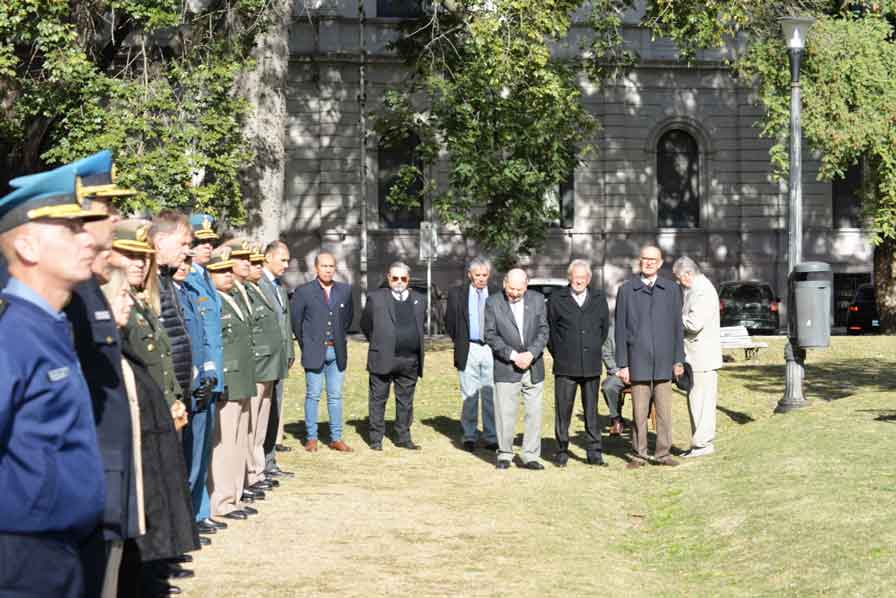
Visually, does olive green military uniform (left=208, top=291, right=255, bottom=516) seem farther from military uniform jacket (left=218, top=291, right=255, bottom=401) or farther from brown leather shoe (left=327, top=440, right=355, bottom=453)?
brown leather shoe (left=327, top=440, right=355, bottom=453)

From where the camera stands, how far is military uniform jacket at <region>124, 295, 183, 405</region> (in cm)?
816

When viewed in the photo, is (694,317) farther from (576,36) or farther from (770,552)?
(576,36)

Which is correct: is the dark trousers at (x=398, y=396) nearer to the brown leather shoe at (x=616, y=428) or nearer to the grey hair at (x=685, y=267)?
the brown leather shoe at (x=616, y=428)

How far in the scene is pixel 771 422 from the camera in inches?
686

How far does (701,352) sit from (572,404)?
58.3 inches

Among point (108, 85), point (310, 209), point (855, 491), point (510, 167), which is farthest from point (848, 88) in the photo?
point (855, 491)

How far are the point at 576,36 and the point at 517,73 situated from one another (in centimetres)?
1928

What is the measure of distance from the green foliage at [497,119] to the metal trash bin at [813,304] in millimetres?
8088

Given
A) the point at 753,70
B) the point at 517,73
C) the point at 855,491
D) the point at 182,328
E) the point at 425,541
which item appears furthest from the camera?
the point at 753,70

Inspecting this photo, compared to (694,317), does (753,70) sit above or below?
above

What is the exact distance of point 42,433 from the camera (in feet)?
15.1

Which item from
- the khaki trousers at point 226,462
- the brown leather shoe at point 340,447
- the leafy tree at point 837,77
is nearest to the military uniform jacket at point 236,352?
the khaki trousers at point 226,462

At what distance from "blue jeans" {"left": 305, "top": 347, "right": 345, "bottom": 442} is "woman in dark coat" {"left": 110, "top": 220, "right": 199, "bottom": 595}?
25.8 feet

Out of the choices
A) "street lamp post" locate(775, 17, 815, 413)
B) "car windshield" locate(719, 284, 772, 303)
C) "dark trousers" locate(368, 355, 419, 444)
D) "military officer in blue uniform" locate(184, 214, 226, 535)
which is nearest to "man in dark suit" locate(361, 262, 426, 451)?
"dark trousers" locate(368, 355, 419, 444)
